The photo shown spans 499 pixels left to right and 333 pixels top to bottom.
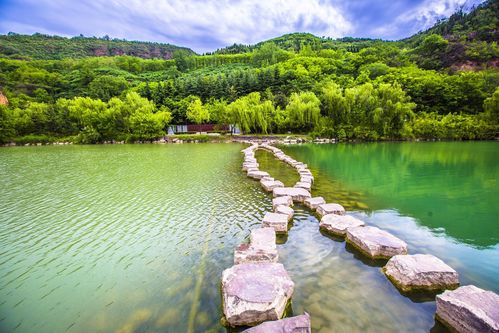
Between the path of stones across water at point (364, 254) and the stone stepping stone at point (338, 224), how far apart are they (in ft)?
0.07

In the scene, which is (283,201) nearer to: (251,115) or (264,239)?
(264,239)

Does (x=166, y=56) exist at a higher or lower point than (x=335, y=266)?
higher

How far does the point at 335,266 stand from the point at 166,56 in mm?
166429

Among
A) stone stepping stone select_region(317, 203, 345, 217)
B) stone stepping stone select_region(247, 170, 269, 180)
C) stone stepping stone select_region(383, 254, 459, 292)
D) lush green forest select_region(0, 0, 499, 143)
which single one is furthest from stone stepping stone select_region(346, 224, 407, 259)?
lush green forest select_region(0, 0, 499, 143)

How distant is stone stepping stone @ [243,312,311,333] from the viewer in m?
2.47

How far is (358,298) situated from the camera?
327cm

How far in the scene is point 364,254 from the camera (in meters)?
4.35

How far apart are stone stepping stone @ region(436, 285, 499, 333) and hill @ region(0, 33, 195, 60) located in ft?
420

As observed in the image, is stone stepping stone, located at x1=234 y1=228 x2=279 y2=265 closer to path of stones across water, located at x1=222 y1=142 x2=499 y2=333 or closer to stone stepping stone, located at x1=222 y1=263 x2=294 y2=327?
path of stones across water, located at x1=222 y1=142 x2=499 y2=333

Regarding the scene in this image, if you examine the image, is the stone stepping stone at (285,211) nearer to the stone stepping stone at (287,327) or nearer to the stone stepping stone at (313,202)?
the stone stepping stone at (313,202)

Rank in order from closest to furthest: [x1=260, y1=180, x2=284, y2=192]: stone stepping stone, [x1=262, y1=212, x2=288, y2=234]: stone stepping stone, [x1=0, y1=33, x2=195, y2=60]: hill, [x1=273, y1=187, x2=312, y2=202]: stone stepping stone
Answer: [x1=262, y1=212, x2=288, y2=234]: stone stepping stone, [x1=273, y1=187, x2=312, y2=202]: stone stepping stone, [x1=260, y1=180, x2=284, y2=192]: stone stepping stone, [x1=0, y1=33, x2=195, y2=60]: hill

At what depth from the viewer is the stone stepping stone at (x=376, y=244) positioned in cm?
421

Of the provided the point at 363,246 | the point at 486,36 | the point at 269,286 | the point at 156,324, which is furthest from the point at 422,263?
the point at 486,36

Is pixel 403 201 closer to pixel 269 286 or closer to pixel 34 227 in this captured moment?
pixel 269 286
